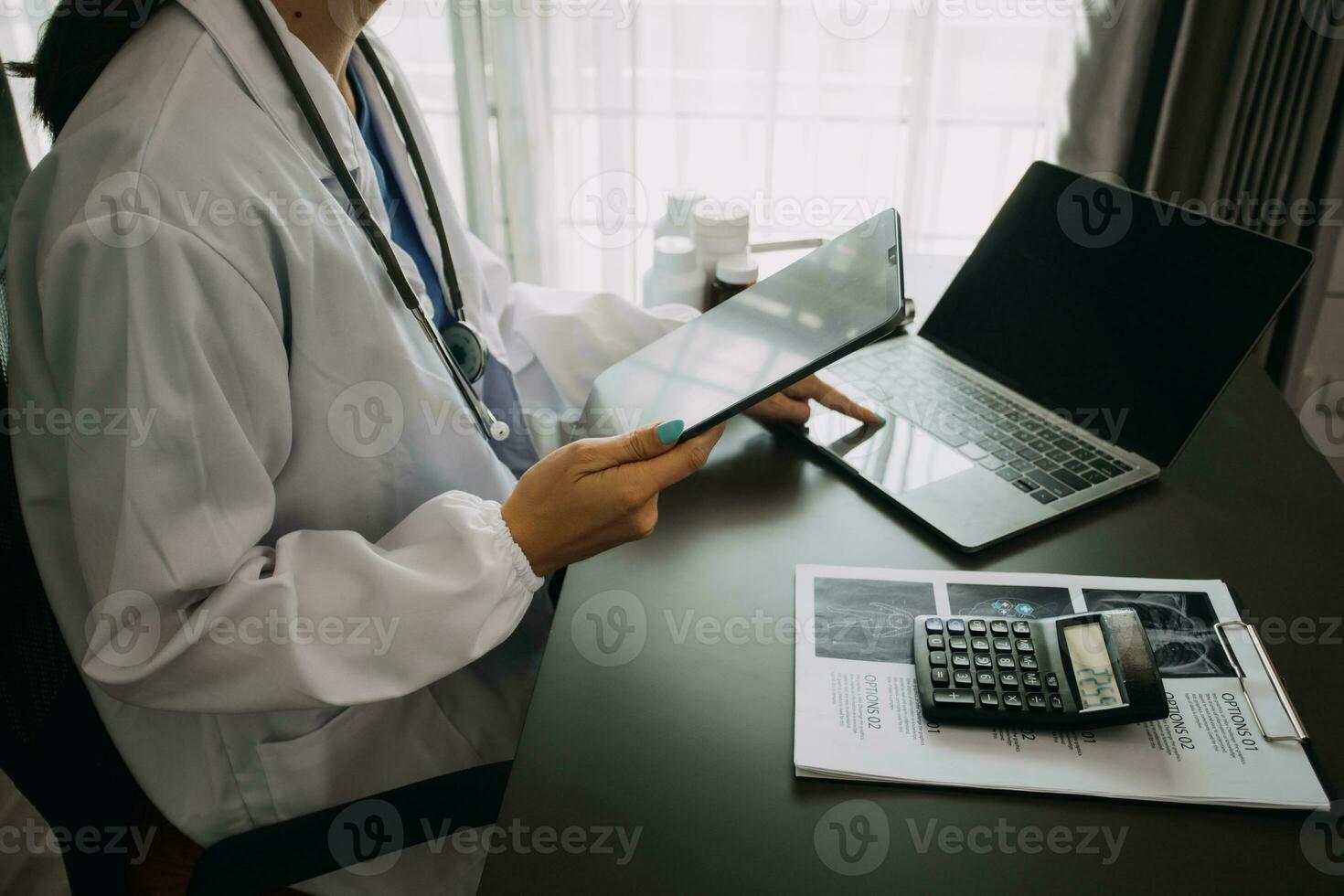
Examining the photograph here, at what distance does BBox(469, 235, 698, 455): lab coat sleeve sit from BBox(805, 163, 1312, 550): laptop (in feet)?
0.90

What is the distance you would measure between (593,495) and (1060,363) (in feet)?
1.79

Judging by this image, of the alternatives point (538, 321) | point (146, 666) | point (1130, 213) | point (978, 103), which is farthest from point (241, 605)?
point (978, 103)

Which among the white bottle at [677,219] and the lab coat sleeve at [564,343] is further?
the white bottle at [677,219]

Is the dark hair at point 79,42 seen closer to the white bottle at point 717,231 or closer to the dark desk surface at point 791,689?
the dark desk surface at point 791,689

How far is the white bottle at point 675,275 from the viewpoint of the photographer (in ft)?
4.10

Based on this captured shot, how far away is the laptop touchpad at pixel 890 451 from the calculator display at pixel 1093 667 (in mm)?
236

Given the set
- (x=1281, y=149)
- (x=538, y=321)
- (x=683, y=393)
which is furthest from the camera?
(x=1281, y=149)

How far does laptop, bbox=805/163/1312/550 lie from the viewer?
848 millimetres

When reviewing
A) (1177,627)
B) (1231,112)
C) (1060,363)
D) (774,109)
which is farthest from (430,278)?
(1231,112)

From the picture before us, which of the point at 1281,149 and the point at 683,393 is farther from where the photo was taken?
the point at 1281,149

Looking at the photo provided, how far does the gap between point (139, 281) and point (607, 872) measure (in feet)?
1.65

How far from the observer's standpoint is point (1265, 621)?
723 millimetres

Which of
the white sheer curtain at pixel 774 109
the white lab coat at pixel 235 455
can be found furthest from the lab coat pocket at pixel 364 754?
the white sheer curtain at pixel 774 109

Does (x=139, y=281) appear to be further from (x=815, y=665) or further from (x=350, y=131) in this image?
(x=815, y=665)
